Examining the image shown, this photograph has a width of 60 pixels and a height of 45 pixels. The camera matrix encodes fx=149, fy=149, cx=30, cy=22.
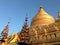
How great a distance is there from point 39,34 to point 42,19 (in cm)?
523

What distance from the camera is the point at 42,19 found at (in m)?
24.7

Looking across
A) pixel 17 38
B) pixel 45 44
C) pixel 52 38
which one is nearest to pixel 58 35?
pixel 52 38

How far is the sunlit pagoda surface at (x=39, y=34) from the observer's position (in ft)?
53.8

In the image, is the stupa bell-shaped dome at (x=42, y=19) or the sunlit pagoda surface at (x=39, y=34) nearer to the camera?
the sunlit pagoda surface at (x=39, y=34)

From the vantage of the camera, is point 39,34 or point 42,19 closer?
point 39,34

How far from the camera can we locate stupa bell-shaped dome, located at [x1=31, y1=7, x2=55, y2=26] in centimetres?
2427

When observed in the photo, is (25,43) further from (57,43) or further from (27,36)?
(57,43)

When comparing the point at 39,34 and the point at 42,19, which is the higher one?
the point at 42,19

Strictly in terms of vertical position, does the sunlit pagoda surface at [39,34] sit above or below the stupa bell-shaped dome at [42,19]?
below

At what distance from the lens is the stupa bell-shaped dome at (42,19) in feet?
79.6

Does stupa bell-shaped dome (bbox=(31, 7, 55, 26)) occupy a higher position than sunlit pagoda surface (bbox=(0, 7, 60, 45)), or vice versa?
stupa bell-shaped dome (bbox=(31, 7, 55, 26))

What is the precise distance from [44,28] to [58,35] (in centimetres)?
448

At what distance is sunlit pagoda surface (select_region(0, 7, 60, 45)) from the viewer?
53.8 ft

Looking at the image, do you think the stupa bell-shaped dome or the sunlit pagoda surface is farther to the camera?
the stupa bell-shaped dome
